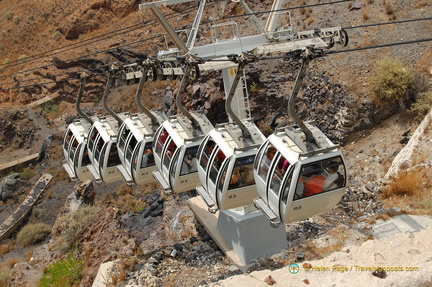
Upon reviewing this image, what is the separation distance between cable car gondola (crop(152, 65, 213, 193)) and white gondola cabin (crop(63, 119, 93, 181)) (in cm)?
390

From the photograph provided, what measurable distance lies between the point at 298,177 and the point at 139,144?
5386 mm

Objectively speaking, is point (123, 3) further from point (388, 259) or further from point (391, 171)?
point (388, 259)

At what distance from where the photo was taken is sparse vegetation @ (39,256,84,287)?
15.9 m

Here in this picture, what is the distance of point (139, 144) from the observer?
12875 mm

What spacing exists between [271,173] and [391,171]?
6486 mm

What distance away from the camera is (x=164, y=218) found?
709 inches

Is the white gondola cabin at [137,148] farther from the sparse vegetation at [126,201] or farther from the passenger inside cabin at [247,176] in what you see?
the sparse vegetation at [126,201]

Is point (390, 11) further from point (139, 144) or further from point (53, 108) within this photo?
point (53, 108)

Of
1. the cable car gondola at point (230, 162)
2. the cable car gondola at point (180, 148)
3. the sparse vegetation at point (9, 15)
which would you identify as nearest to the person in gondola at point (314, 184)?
the cable car gondola at point (230, 162)

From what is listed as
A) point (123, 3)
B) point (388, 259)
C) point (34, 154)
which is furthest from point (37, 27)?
point (388, 259)

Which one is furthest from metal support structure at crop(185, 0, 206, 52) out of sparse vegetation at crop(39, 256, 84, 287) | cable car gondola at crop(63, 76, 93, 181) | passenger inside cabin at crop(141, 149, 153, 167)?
sparse vegetation at crop(39, 256, 84, 287)

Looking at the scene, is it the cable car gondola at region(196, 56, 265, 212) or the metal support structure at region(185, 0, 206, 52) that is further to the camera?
the metal support structure at region(185, 0, 206, 52)

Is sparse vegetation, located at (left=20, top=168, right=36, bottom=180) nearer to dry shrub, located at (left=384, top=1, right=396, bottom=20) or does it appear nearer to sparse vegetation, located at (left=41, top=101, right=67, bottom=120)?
sparse vegetation, located at (left=41, top=101, right=67, bottom=120)

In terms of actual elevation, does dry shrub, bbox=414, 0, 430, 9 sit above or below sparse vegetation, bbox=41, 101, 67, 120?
above
